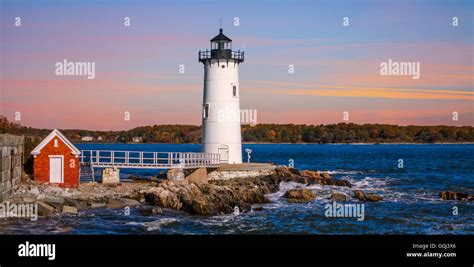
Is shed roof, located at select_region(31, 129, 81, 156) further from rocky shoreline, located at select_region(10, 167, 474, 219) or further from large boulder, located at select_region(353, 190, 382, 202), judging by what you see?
large boulder, located at select_region(353, 190, 382, 202)

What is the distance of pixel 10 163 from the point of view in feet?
83.4

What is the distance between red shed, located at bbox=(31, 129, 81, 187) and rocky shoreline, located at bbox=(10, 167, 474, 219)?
730mm

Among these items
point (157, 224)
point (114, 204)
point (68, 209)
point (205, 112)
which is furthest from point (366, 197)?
point (68, 209)

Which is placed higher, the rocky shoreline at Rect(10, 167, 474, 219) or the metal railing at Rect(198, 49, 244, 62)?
the metal railing at Rect(198, 49, 244, 62)

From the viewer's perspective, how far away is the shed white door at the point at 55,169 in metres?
29.4

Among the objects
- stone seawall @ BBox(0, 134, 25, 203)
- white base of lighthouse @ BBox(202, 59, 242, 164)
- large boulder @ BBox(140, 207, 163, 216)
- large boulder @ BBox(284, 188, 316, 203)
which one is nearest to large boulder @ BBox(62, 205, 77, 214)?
stone seawall @ BBox(0, 134, 25, 203)

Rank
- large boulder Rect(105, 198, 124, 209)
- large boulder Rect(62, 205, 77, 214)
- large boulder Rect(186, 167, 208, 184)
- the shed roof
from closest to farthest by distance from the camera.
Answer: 1. large boulder Rect(62, 205, 77, 214)
2. large boulder Rect(105, 198, 124, 209)
3. the shed roof
4. large boulder Rect(186, 167, 208, 184)

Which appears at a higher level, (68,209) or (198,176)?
(198,176)

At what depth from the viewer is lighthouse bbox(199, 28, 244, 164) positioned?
124ft

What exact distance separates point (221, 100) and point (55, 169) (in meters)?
11.6

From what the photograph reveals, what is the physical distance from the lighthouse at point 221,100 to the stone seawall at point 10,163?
1265cm

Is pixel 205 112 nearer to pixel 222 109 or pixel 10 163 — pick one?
pixel 222 109
